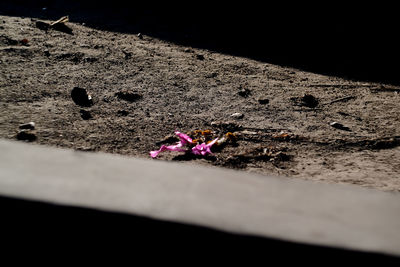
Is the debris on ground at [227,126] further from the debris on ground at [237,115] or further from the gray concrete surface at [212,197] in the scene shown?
the gray concrete surface at [212,197]

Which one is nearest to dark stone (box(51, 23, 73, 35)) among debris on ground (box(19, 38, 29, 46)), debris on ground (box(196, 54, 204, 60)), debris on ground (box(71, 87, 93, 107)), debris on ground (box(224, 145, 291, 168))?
debris on ground (box(19, 38, 29, 46))

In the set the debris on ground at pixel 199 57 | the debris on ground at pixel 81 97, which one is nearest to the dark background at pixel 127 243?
the debris on ground at pixel 81 97

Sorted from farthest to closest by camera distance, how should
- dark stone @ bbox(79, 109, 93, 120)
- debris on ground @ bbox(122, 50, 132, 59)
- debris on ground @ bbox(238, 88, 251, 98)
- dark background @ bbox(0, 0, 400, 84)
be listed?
1. dark background @ bbox(0, 0, 400, 84)
2. debris on ground @ bbox(122, 50, 132, 59)
3. debris on ground @ bbox(238, 88, 251, 98)
4. dark stone @ bbox(79, 109, 93, 120)

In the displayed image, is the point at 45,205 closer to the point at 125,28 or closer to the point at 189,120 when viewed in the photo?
the point at 189,120

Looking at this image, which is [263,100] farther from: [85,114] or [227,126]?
[85,114]

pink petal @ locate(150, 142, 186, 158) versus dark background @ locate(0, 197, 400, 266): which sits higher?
pink petal @ locate(150, 142, 186, 158)

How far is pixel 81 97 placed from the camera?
2.36 meters

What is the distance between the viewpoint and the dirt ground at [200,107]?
186 cm

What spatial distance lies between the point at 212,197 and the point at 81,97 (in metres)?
1.68

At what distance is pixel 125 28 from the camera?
4258 millimetres

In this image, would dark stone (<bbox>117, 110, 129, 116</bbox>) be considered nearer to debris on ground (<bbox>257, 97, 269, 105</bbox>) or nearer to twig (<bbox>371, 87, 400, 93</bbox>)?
debris on ground (<bbox>257, 97, 269, 105</bbox>)

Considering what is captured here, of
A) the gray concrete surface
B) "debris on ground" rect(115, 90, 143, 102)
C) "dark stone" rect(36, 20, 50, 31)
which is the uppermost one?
"dark stone" rect(36, 20, 50, 31)

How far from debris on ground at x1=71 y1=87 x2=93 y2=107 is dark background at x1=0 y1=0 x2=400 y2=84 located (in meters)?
1.73

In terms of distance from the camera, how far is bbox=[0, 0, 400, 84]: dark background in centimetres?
361
